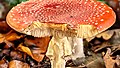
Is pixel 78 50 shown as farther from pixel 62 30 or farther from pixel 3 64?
pixel 62 30

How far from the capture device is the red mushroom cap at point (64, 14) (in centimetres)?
168

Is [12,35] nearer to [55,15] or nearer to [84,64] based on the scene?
[84,64]

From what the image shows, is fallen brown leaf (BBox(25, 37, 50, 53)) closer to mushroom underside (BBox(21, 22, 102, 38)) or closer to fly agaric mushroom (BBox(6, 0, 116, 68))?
fly agaric mushroom (BBox(6, 0, 116, 68))

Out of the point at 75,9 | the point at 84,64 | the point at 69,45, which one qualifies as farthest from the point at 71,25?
the point at 84,64

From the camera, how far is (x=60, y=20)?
1.68 metres

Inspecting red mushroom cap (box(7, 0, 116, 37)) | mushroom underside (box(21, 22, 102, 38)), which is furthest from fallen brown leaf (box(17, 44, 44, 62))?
mushroom underside (box(21, 22, 102, 38))

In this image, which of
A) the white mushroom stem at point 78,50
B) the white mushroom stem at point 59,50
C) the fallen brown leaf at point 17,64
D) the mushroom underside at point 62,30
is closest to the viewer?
the mushroom underside at point 62,30

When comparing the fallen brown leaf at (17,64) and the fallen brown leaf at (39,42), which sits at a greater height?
the fallen brown leaf at (39,42)

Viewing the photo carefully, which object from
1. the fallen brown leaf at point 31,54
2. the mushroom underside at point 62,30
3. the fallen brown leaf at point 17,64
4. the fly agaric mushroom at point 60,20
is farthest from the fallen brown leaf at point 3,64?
the mushroom underside at point 62,30

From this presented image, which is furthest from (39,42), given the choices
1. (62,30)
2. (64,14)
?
(62,30)

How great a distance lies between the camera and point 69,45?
1960 mm

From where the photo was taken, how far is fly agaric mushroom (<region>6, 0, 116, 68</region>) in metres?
1.62

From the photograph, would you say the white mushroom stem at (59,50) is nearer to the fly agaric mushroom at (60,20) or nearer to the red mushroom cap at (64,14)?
the fly agaric mushroom at (60,20)

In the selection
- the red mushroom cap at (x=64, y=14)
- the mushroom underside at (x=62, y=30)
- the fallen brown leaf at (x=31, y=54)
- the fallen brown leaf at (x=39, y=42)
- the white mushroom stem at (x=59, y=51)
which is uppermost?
the red mushroom cap at (x=64, y=14)
